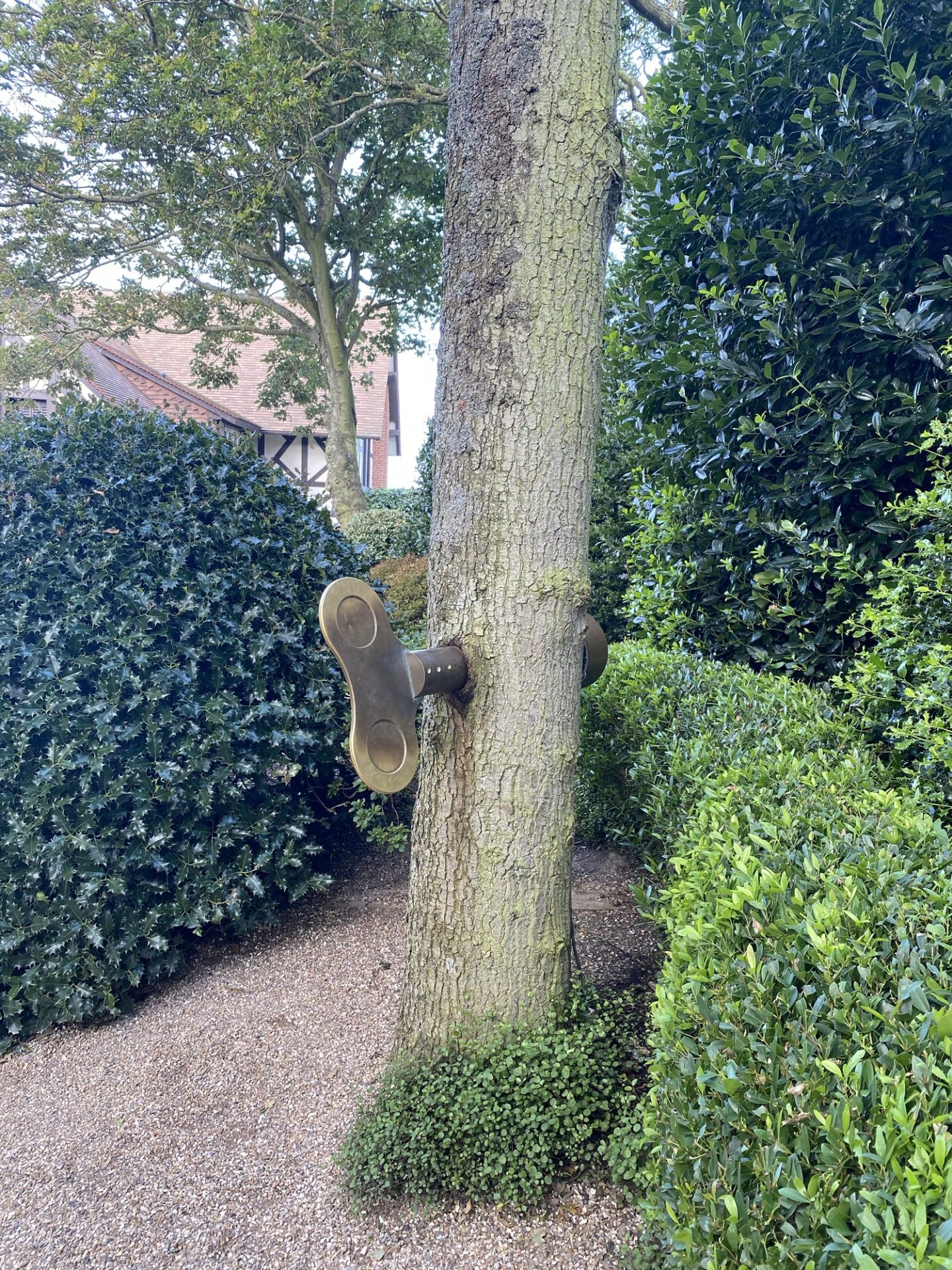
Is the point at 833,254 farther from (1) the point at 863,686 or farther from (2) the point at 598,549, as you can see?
(2) the point at 598,549

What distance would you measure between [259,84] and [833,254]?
9.99 m

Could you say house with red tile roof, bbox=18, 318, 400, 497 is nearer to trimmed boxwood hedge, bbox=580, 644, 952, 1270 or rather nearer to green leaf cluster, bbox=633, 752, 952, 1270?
trimmed boxwood hedge, bbox=580, 644, 952, 1270

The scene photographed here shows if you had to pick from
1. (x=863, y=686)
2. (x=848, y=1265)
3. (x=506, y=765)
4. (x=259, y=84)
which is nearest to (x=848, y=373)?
(x=863, y=686)

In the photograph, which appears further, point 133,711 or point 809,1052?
point 133,711

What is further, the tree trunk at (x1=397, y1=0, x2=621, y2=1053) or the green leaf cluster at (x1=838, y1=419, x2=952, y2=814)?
the green leaf cluster at (x1=838, y1=419, x2=952, y2=814)

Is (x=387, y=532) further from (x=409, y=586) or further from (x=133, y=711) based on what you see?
(x=133, y=711)

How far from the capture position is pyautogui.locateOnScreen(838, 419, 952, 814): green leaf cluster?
2.40 meters

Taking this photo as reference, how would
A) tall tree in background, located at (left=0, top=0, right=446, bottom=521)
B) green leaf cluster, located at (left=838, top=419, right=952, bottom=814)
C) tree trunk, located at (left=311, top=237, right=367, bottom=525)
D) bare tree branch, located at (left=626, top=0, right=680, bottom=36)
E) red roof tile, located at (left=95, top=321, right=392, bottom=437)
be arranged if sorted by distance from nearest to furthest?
green leaf cluster, located at (left=838, top=419, right=952, bottom=814) → bare tree branch, located at (left=626, top=0, right=680, bottom=36) → tall tree in background, located at (left=0, top=0, right=446, bottom=521) → tree trunk, located at (left=311, top=237, right=367, bottom=525) → red roof tile, located at (left=95, top=321, right=392, bottom=437)

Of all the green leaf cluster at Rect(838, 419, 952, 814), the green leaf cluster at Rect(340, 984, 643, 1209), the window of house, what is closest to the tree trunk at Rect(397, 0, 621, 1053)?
the green leaf cluster at Rect(340, 984, 643, 1209)

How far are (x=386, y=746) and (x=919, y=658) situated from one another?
1.81 meters

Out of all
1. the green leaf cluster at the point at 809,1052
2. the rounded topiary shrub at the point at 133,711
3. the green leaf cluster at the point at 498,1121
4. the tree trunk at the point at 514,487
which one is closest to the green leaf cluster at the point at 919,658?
the green leaf cluster at the point at 809,1052

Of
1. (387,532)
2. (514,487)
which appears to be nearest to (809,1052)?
(514,487)

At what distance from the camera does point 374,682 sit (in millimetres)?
1782

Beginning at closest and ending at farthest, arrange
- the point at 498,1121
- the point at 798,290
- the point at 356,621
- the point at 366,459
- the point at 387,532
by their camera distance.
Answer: the point at 356,621 < the point at 498,1121 < the point at 798,290 < the point at 387,532 < the point at 366,459
